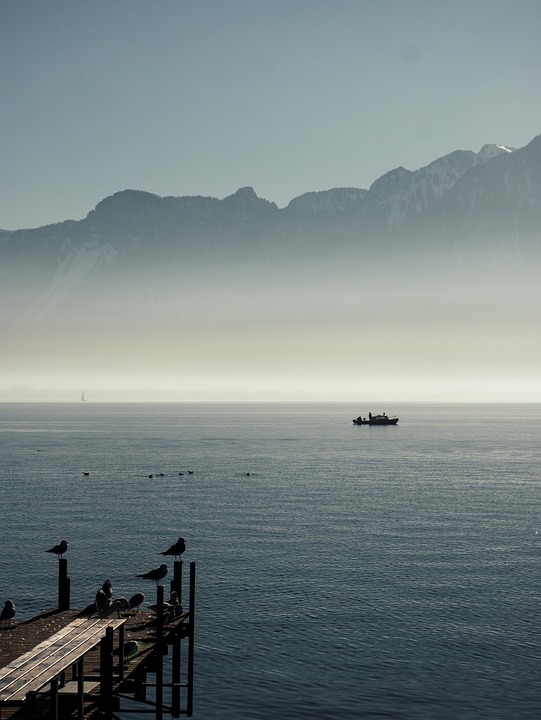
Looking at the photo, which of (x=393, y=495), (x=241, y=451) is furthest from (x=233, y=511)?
(x=241, y=451)

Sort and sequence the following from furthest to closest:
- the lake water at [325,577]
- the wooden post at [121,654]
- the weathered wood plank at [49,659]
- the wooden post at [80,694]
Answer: the lake water at [325,577] → the wooden post at [121,654] → the wooden post at [80,694] → the weathered wood plank at [49,659]

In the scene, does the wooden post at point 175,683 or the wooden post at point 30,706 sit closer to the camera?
the wooden post at point 30,706

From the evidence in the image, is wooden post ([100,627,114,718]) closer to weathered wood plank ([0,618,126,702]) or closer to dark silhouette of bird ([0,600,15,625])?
weathered wood plank ([0,618,126,702])

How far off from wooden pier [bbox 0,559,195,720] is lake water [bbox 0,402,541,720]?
3.29m

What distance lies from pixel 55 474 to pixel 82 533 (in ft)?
204

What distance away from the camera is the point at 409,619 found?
168ft

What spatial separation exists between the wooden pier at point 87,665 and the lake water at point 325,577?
3288 millimetres

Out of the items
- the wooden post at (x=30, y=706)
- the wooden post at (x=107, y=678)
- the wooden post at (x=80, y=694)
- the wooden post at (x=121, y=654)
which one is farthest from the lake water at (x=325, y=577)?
the wooden post at (x=30, y=706)

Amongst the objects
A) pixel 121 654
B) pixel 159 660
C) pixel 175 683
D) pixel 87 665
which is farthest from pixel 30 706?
pixel 175 683

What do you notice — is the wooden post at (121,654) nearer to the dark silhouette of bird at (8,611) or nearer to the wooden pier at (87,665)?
the wooden pier at (87,665)

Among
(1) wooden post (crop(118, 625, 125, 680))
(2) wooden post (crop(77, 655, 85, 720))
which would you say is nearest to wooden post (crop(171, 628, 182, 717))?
(1) wooden post (crop(118, 625, 125, 680))

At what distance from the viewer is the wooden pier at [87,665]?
2639 centimetres

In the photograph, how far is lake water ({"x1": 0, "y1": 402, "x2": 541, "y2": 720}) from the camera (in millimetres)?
40344

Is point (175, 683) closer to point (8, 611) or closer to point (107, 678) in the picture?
point (8, 611)
